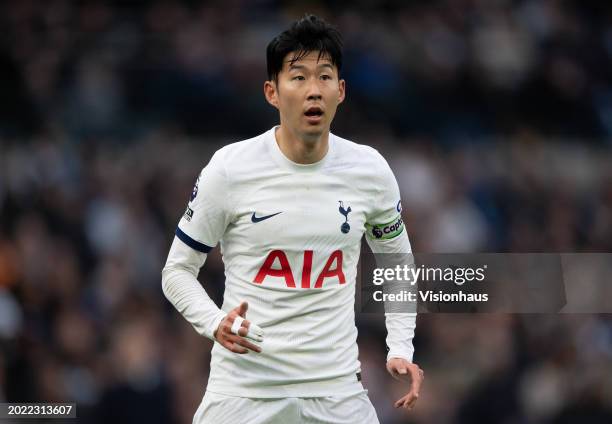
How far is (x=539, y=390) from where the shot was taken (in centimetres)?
812

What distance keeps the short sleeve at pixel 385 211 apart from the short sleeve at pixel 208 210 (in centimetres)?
60

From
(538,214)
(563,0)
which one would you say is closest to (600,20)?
(563,0)

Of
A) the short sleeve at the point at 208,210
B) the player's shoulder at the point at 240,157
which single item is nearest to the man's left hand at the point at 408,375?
the short sleeve at the point at 208,210

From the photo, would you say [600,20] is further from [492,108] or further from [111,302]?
[111,302]

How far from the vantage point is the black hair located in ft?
14.1

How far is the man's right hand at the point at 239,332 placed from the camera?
12.7 ft

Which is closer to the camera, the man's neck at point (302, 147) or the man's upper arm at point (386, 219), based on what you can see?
the man's neck at point (302, 147)

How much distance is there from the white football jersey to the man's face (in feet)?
0.55

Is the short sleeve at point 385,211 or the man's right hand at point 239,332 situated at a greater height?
the short sleeve at point 385,211

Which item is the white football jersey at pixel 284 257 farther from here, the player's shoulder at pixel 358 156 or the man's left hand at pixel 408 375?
the man's left hand at pixel 408 375

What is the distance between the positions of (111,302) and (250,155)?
4.18 m

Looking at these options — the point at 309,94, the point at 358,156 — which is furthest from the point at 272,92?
the point at 358,156

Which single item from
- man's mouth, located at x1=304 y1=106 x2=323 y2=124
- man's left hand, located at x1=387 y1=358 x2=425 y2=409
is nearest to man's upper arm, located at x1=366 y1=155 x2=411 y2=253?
man's mouth, located at x1=304 y1=106 x2=323 y2=124

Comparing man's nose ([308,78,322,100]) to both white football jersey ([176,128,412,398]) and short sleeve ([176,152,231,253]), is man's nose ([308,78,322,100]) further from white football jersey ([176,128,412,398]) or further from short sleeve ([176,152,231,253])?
short sleeve ([176,152,231,253])
